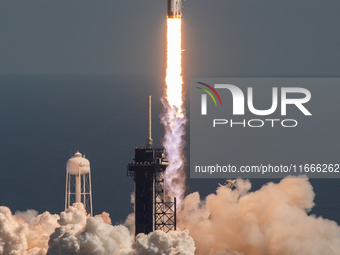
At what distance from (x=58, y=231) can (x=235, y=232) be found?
22001 millimetres

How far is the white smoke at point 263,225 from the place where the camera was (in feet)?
288

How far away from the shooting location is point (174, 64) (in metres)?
96.2

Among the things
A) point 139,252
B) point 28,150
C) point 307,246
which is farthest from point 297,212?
point 28,150

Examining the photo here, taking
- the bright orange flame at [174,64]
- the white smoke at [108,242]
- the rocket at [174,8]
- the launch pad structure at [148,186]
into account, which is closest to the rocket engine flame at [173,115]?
the bright orange flame at [174,64]

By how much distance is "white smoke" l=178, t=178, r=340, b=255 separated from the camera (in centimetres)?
8775

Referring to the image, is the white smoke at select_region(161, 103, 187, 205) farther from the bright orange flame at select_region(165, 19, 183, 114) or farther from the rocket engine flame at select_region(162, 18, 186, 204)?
the bright orange flame at select_region(165, 19, 183, 114)

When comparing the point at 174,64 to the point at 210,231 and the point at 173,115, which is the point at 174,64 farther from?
the point at 210,231

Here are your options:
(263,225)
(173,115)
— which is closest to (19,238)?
(173,115)

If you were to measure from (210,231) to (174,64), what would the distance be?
20076 millimetres

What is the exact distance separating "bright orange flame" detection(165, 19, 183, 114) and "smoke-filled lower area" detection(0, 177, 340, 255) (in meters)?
12.5

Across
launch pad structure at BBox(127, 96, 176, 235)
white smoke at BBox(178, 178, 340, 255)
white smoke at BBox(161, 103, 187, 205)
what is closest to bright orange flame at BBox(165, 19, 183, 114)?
white smoke at BBox(161, 103, 187, 205)

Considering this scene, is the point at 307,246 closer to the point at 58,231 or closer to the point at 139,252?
the point at 139,252

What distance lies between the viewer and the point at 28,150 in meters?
190

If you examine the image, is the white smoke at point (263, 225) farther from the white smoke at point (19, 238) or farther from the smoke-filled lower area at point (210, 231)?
the white smoke at point (19, 238)
